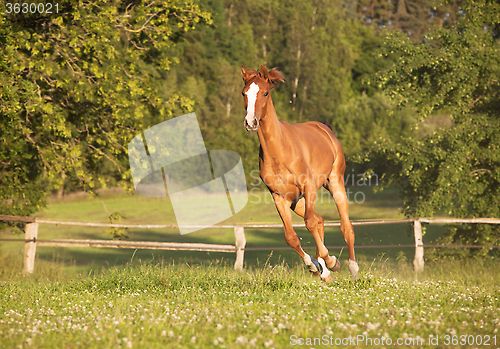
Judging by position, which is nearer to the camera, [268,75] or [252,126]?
[252,126]

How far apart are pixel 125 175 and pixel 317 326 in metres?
7.09

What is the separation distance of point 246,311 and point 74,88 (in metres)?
6.68

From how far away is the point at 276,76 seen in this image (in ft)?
16.2

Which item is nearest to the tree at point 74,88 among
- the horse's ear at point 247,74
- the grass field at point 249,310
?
the grass field at point 249,310

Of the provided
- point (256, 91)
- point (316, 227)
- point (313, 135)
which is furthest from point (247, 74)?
point (316, 227)

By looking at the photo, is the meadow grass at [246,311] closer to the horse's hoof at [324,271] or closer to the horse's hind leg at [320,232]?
the horse's hoof at [324,271]

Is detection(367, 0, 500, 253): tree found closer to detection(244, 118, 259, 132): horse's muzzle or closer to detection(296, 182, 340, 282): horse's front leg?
detection(296, 182, 340, 282): horse's front leg

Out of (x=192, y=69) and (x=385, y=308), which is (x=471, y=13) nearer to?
(x=385, y=308)

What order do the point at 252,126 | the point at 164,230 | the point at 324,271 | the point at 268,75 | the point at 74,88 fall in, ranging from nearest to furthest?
the point at 252,126
the point at 268,75
the point at 324,271
the point at 74,88
the point at 164,230

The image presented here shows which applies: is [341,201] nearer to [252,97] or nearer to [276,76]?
[276,76]

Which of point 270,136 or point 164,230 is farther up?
point 270,136

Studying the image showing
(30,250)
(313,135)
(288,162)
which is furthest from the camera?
(30,250)

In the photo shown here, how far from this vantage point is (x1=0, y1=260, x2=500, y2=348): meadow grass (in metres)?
4.51

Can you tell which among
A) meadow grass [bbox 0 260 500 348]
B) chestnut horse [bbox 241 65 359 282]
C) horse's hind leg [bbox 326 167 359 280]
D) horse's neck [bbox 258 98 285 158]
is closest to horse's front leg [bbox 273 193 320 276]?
chestnut horse [bbox 241 65 359 282]
